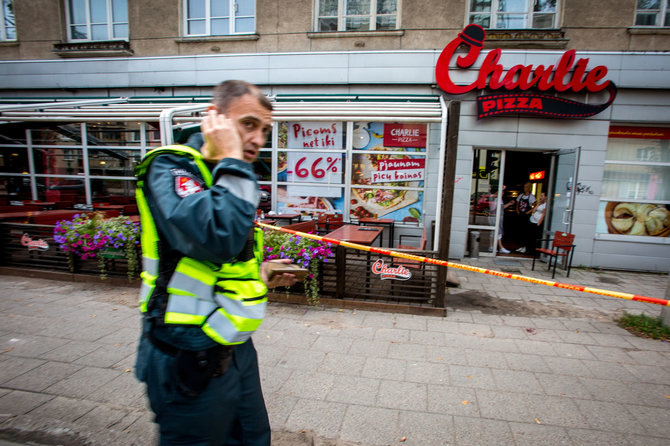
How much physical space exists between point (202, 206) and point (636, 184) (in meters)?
10.4

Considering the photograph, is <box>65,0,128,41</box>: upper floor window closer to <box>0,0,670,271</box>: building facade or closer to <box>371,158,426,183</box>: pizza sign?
<box>0,0,670,271</box>: building facade

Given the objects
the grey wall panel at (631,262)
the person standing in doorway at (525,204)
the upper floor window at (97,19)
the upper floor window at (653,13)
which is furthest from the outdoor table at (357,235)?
the upper floor window at (97,19)

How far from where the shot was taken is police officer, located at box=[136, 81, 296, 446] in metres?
1.25

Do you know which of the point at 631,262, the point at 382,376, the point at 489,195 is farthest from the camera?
the point at 489,195

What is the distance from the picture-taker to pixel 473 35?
784 centimetres

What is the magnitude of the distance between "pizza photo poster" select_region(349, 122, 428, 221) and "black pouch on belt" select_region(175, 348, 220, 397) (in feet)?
25.8

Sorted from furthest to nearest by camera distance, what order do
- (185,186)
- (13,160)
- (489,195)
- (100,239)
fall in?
(13,160) < (489,195) < (100,239) < (185,186)

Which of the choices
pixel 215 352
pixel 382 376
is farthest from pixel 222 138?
pixel 382 376

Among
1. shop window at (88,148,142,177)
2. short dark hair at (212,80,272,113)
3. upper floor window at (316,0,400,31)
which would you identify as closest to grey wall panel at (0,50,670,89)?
upper floor window at (316,0,400,31)

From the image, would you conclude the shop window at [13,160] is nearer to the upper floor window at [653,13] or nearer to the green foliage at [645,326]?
the green foliage at [645,326]

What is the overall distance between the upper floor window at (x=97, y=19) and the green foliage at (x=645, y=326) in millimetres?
13208

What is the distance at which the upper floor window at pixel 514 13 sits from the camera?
8125 millimetres

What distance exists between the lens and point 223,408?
4.50 ft

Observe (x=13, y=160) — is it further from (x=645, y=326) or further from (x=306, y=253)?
(x=645, y=326)
